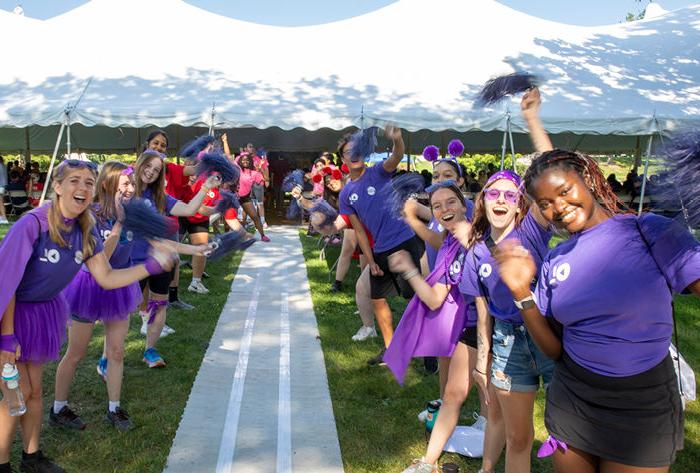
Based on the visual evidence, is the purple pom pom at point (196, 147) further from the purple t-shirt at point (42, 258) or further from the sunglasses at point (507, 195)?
the sunglasses at point (507, 195)

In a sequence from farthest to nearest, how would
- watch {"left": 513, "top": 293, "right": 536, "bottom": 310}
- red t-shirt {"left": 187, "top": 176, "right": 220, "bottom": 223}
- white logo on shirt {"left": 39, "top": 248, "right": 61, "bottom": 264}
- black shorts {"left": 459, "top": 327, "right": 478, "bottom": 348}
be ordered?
red t-shirt {"left": 187, "top": 176, "right": 220, "bottom": 223}
black shorts {"left": 459, "top": 327, "right": 478, "bottom": 348}
white logo on shirt {"left": 39, "top": 248, "right": 61, "bottom": 264}
watch {"left": 513, "top": 293, "right": 536, "bottom": 310}

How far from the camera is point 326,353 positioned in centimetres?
573

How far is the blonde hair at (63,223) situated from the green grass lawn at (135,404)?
134cm

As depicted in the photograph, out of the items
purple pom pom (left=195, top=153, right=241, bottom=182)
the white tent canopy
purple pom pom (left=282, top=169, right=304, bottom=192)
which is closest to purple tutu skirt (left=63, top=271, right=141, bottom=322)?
purple pom pom (left=195, top=153, right=241, bottom=182)

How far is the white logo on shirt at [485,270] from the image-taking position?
2.72 m

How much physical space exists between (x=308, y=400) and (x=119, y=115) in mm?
6682

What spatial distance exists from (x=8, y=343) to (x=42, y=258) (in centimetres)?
43

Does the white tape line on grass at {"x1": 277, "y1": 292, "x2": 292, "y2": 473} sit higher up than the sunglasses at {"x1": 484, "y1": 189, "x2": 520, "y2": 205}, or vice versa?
the sunglasses at {"x1": 484, "y1": 189, "x2": 520, "y2": 205}

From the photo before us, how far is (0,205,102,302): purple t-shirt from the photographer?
9.41 ft

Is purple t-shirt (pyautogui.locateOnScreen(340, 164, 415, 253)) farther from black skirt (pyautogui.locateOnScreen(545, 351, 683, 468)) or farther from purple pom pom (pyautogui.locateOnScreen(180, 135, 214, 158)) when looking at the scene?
black skirt (pyautogui.locateOnScreen(545, 351, 683, 468))

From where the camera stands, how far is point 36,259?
2.95 m

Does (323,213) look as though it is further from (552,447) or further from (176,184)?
(552,447)

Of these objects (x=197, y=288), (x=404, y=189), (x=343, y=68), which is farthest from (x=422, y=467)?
(x=343, y=68)

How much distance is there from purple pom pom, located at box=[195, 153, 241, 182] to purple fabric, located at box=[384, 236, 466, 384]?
1983 millimetres
